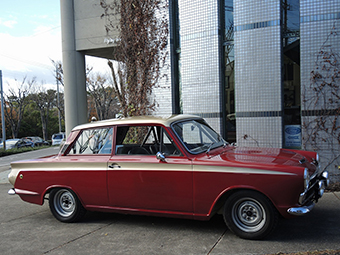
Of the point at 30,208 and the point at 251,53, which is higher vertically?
the point at 251,53

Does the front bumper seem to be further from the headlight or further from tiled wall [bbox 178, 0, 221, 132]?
tiled wall [bbox 178, 0, 221, 132]

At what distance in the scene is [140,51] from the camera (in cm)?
966

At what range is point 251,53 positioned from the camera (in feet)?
26.1

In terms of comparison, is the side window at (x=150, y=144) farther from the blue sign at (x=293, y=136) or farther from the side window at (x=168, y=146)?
the blue sign at (x=293, y=136)

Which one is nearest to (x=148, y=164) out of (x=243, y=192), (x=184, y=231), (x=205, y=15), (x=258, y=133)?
(x=184, y=231)

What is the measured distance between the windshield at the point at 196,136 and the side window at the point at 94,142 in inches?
45.4

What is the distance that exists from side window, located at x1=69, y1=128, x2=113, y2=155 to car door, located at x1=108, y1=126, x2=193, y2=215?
170mm

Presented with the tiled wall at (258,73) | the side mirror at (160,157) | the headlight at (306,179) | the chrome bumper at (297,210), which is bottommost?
the chrome bumper at (297,210)

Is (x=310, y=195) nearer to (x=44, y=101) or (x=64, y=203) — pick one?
(x=64, y=203)

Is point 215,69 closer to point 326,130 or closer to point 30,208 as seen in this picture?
point 326,130

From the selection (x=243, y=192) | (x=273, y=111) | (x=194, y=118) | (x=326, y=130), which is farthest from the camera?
(x=273, y=111)

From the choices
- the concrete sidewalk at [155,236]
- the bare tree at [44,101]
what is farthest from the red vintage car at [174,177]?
the bare tree at [44,101]

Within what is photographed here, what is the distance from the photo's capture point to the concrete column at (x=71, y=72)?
1174 cm

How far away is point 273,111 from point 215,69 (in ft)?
6.06
